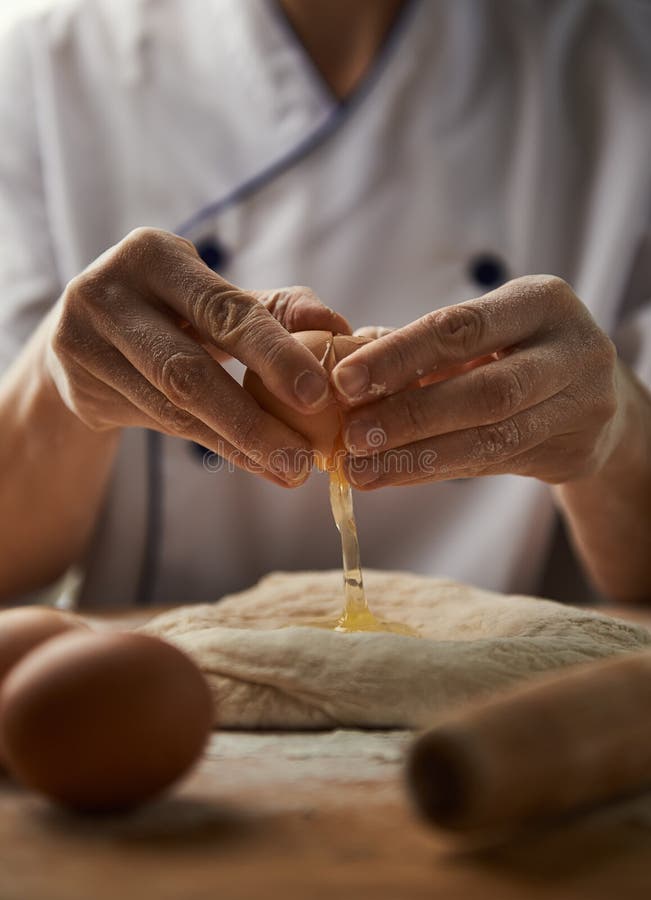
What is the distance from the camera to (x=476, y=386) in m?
1.10

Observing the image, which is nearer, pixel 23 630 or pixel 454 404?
pixel 23 630

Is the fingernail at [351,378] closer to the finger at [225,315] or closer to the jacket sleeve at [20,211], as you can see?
the finger at [225,315]

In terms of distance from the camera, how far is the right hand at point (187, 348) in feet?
3.42

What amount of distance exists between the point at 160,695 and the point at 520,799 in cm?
27

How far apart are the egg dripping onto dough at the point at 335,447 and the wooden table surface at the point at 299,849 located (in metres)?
0.41

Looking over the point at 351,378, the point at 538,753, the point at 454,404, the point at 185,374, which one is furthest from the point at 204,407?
the point at 538,753

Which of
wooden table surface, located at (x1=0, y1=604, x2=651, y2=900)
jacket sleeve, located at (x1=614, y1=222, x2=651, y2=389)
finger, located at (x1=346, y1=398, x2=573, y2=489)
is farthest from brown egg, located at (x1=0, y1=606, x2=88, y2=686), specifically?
jacket sleeve, located at (x1=614, y1=222, x2=651, y2=389)

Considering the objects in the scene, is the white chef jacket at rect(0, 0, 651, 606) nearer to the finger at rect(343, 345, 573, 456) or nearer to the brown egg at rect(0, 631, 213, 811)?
the finger at rect(343, 345, 573, 456)

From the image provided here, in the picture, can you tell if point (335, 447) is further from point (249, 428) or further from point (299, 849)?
point (299, 849)

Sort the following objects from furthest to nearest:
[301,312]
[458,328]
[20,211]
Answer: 1. [20,211]
2. [301,312]
3. [458,328]

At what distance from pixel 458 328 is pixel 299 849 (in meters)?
0.59

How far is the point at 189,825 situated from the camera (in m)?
0.71

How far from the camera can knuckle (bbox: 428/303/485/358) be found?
1.07 metres

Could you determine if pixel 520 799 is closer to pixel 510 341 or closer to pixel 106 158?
pixel 510 341
